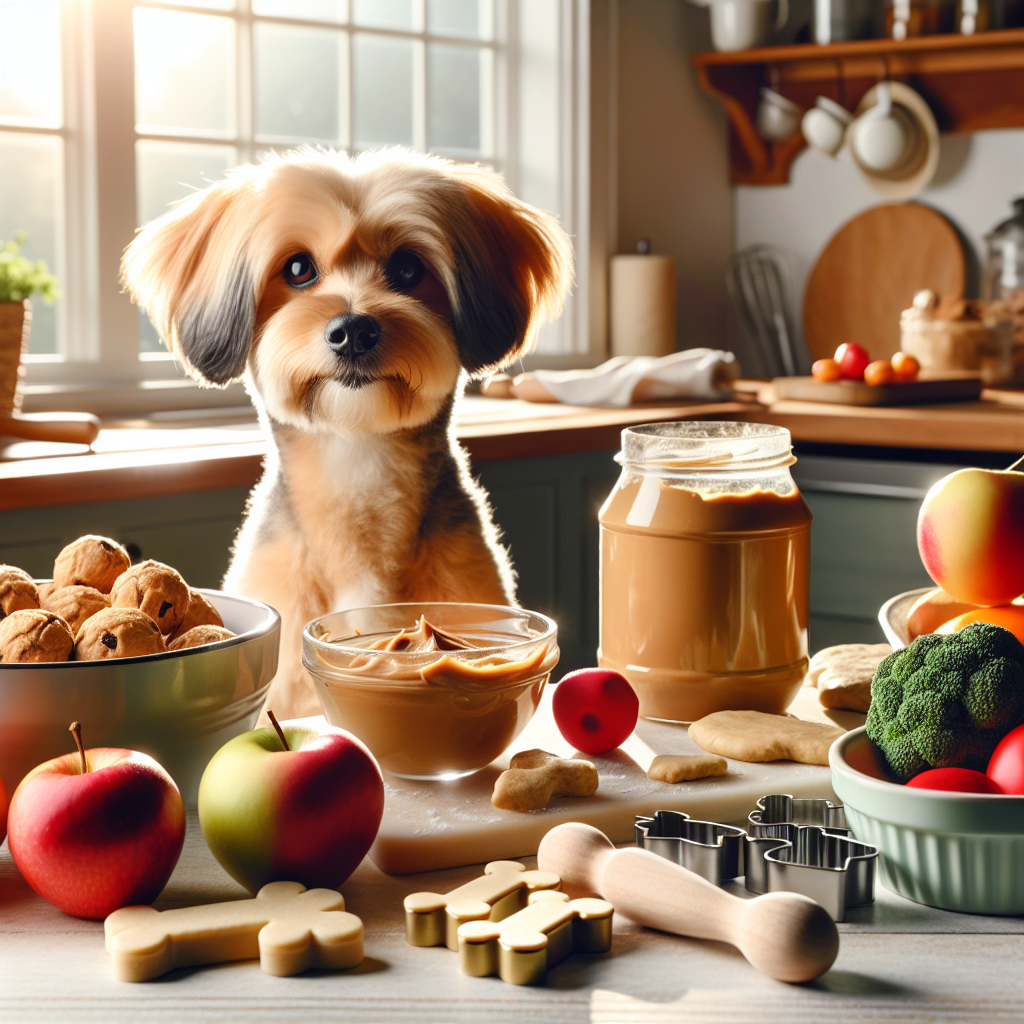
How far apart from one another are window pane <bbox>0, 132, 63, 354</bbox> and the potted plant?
45cm

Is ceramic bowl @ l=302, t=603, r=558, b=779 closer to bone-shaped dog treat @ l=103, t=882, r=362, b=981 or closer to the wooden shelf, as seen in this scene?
bone-shaped dog treat @ l=103, t=882, r=362, b=981

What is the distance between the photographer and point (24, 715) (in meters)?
0.69

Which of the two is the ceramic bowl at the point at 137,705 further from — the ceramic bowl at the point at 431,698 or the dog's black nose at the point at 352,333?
the dog's black nose at the point at 352,333

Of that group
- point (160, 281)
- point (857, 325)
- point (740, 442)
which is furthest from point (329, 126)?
point (740, 442)

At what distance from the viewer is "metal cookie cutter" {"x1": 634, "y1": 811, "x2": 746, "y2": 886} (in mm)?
666

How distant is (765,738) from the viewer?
83 centimetres

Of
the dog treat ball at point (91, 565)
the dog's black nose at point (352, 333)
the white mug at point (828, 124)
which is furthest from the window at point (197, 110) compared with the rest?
the dog treat ball at point (91, 565)

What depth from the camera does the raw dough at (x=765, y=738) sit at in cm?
82

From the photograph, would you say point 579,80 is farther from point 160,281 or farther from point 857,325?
point 160,281

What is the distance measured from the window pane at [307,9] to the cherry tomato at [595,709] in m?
2.27

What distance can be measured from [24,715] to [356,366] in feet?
1.54

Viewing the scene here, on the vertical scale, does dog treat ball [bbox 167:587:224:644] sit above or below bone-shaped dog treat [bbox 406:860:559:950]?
above

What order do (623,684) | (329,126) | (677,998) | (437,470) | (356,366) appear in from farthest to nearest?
(329,126)
(437,470)
(356,366)
(623,684)
(677,998)

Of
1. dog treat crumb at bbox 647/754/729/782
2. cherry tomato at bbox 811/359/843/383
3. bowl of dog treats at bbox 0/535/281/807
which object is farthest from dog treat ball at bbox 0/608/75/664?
cherry tomato at bbox 811/359/843/383
